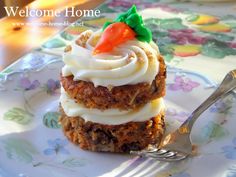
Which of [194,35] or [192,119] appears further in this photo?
[194,35]

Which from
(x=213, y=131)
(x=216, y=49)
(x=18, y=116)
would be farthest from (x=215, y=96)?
(x=18, y=116)

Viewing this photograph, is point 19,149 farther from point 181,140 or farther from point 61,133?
point 181,140

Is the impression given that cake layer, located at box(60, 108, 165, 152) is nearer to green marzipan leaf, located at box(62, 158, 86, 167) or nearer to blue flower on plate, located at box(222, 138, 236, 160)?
green marzipan leaf, located at box(62, 158, 86, 167)

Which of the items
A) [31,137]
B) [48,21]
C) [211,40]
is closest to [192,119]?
[31,137]

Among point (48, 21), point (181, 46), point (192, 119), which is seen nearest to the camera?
point (192, 119)

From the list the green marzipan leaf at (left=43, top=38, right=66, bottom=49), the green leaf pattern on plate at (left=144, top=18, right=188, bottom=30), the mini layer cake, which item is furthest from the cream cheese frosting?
the green leaf pattern on plate at (left=144, top=18, right=188, bottom=30)

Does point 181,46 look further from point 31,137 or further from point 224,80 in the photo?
point 31,137
